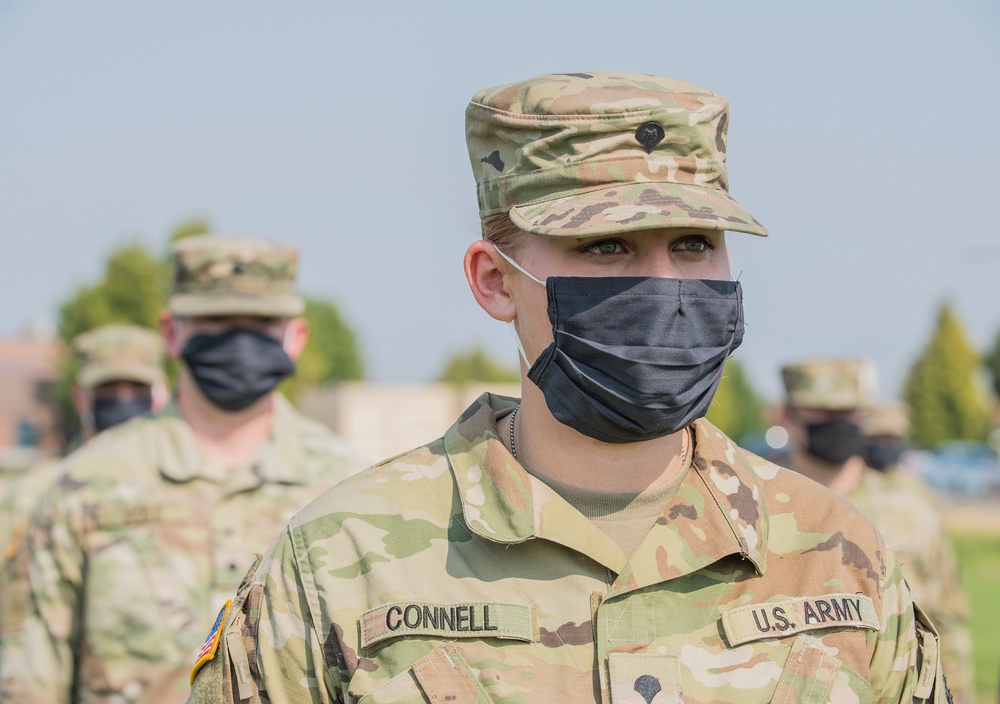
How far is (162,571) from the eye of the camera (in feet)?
17.4

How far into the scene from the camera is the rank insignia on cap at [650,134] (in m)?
2.62

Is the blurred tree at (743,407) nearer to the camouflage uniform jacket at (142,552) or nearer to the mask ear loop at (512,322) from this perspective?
the camouflage uniform jacket at (142,552)

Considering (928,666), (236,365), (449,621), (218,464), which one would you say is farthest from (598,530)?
(218,464)

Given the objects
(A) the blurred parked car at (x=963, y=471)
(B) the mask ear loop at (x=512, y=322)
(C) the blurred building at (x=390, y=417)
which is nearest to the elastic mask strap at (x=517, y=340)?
(B) the mask ear loop at (x=512, y=322)

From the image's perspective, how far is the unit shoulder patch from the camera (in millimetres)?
2562

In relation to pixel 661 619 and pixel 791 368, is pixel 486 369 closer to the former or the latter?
pixel 791 368

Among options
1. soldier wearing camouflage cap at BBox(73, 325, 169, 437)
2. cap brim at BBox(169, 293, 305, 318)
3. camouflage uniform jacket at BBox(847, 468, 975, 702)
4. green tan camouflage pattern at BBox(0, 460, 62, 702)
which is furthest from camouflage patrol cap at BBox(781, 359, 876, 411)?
green tan camouflage pattern at BBox(0, 460, 62, 702)

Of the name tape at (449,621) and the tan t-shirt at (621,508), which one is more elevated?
the tan t-shirt at (621,508)

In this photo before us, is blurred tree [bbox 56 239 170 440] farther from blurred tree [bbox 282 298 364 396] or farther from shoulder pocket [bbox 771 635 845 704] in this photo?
blurred tree [bbox 282 298 364 396]

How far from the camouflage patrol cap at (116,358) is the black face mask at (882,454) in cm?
603

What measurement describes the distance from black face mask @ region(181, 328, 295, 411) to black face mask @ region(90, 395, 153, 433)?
11.2 feet

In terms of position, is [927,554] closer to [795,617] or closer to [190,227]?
[795,617]

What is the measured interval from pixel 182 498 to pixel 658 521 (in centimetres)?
329

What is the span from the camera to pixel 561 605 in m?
2.59
